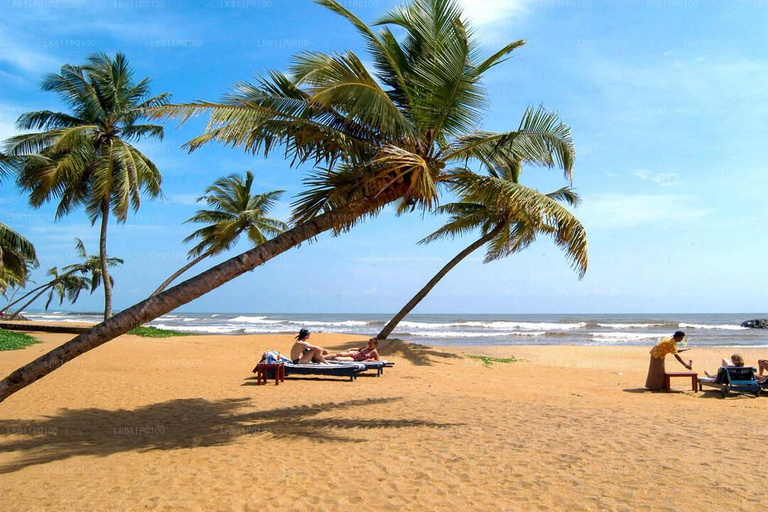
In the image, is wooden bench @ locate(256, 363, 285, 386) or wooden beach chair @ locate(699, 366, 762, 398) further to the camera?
wooden bench @ locate(256, 363, 285, 386)

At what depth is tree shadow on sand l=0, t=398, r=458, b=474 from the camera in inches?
240

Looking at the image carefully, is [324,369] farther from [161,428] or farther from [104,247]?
[104,247]

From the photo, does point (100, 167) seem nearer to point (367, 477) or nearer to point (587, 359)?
point (367, 477)

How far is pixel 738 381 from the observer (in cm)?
978

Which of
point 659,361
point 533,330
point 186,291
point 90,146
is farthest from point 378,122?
point 533,330

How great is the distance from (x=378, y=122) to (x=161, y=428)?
5.13m

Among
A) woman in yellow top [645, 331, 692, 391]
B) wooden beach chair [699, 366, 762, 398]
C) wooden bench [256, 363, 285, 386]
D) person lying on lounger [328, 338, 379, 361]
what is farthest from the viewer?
person lying on lounger [328, 338, 379, 361]

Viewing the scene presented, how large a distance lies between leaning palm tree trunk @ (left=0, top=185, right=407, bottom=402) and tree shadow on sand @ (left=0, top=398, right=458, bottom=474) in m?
1.11

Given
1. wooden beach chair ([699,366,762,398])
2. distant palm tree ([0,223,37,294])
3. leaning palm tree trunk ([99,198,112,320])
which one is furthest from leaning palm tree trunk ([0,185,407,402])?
distant palm tree ([0,223,37,294])

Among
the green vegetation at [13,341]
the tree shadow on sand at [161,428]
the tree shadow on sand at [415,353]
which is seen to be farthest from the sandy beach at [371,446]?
the green vegetation at [13,341]

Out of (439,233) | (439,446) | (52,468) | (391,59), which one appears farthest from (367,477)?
(439,233)

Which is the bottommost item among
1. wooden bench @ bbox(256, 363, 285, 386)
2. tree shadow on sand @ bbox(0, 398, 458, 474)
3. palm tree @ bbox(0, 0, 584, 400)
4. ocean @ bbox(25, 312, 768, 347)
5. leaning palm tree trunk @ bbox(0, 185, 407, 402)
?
ocean @ bbox(25, 312, 768, 347)

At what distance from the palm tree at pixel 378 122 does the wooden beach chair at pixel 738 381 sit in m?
5.30

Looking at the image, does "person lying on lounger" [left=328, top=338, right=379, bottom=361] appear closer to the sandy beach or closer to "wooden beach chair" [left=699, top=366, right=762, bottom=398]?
the sandy beach
